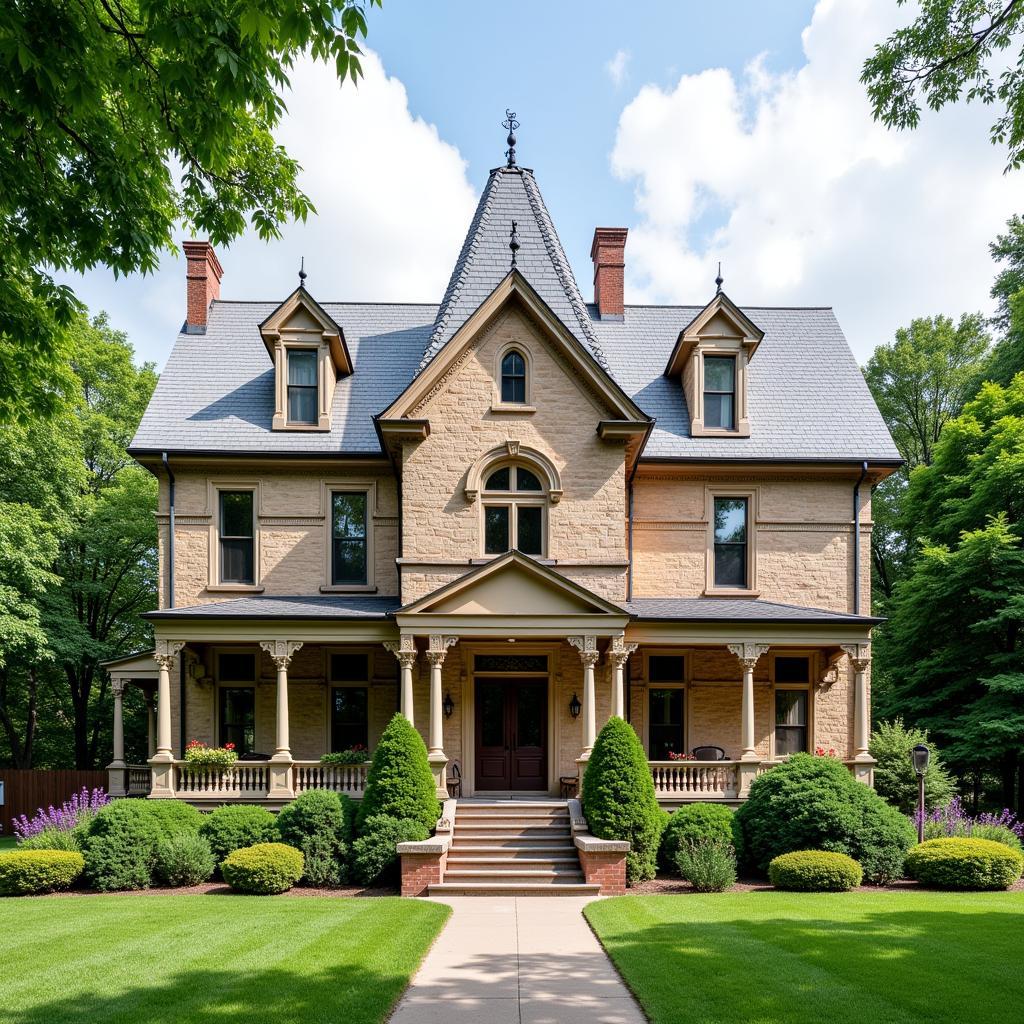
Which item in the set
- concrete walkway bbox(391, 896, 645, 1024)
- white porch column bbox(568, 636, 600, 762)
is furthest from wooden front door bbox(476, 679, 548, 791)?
concrete walkway bbox(391, 896, 645, 1024)

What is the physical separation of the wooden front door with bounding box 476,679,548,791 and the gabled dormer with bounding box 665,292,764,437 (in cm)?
796

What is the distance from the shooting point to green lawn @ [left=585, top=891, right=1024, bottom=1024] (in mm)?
8094

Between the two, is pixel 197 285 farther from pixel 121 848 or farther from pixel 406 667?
pixel 121 848

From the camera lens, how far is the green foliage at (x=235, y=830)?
16.6m

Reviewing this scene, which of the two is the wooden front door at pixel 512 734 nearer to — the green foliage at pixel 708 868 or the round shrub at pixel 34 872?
the green foliage at pixel 708 868

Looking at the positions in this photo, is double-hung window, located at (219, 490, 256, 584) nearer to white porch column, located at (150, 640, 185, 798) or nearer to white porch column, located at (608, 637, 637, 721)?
white porch column, located at (150, 640, 185, 798)

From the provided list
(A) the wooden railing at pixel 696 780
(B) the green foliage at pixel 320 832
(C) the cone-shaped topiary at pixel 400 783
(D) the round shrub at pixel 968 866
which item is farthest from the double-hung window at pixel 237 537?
(D) the round shrub at pixel 968 866

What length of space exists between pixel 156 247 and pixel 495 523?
38.5ft

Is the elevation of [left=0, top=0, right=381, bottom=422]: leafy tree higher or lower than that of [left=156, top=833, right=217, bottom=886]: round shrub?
higher

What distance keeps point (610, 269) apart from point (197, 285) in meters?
12.1

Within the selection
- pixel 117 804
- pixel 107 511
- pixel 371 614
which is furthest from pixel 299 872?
pixel 107 511

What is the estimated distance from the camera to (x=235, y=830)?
16.7 m

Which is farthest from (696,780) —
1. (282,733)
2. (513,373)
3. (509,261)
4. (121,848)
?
(509,261)

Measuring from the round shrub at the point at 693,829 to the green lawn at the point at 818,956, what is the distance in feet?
5.88
